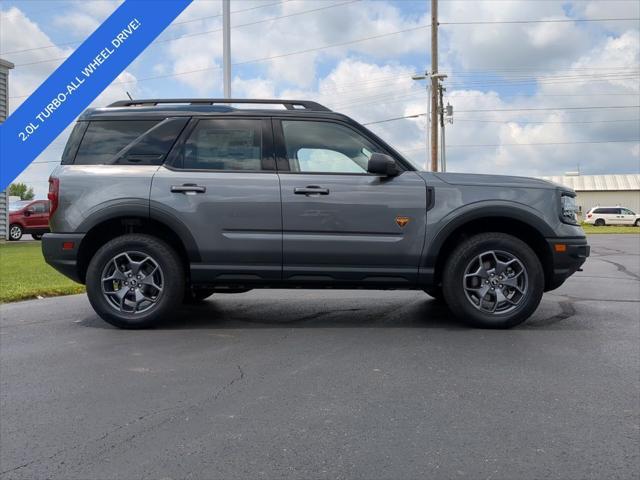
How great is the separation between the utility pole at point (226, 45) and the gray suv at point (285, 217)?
9.66 metres

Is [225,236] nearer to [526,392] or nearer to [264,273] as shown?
[264,273]

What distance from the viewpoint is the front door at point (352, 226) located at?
5184mm

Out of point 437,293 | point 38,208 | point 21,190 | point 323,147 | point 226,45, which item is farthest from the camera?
point 21,190

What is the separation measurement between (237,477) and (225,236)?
9.82 ft

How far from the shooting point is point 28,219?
22438 mm

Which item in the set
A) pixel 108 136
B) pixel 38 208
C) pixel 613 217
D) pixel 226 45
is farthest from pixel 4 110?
pixel 613 217

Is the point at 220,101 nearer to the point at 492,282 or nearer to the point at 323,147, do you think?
the point at 323,147

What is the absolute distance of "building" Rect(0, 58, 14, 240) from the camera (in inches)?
843

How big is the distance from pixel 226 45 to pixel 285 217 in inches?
433

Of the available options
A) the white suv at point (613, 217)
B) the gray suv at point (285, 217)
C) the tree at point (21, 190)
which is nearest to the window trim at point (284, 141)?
the gray suv at point (285, 217)

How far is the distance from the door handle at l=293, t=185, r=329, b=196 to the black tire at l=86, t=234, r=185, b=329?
1314mm

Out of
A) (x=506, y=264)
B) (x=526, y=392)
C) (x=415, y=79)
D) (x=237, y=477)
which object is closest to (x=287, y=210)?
(x=506, y=264)

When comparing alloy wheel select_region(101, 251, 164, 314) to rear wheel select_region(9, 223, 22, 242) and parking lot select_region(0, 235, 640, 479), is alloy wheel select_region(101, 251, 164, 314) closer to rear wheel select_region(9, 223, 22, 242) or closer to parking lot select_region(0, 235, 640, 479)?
parking lot select_region(0, 235, 640, 479)

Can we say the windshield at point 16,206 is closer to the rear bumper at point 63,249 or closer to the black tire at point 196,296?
the black tire at point 196,296
